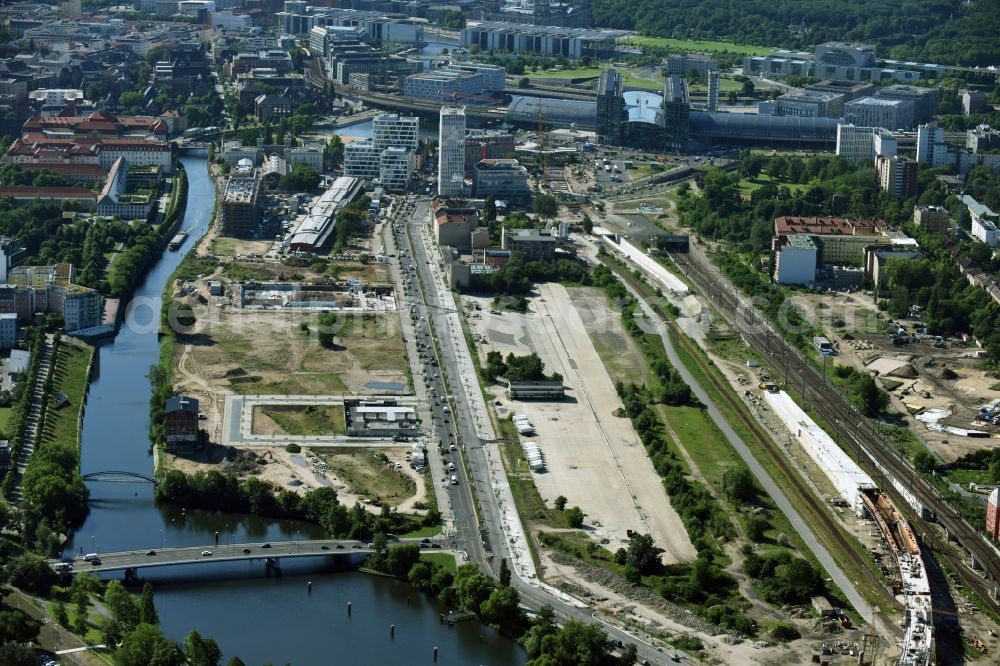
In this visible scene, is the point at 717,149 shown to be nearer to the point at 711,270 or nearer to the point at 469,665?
the point at 711,270

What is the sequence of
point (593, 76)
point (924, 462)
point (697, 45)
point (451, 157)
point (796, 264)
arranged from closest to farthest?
1. point (924, 462)
2. point (796, 264)
3. point (451, 157)
4. point (593, 76)
5. point (697, 45)

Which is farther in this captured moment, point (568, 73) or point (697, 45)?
point (697, 45)

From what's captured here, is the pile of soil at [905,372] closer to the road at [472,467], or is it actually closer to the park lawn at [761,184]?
the road at [472,467]

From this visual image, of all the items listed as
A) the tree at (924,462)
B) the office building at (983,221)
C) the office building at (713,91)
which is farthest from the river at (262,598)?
the office building at (713,91)

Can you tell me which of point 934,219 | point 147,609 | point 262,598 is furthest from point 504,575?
point 934,219

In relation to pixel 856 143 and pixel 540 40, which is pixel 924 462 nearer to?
pixel 856 143

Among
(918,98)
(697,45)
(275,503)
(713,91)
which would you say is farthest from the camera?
(697,45)
